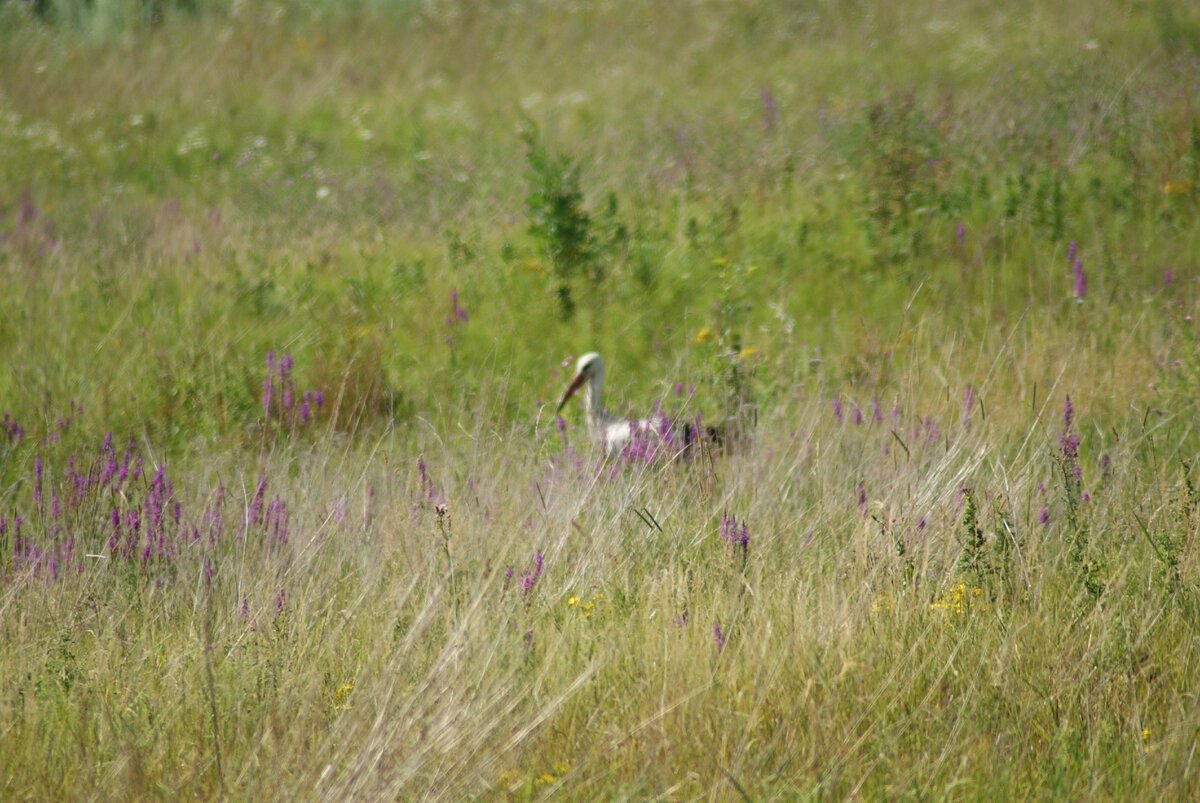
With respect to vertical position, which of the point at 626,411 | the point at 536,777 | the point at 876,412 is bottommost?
the point at 626,411

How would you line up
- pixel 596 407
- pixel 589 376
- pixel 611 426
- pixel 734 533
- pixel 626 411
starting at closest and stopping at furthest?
1. pixel 734 533
2. pixel 611 426
3. pixel 596 407
4. pixel 589 376
5. pixel 626 411

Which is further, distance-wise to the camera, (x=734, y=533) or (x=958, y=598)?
(x=734, y=533)

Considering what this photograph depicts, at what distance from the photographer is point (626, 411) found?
A: 6.18m

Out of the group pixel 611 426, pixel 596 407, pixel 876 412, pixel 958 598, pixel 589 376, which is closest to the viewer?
pixel 958 598

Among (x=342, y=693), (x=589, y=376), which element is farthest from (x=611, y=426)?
(x=342, y=693)

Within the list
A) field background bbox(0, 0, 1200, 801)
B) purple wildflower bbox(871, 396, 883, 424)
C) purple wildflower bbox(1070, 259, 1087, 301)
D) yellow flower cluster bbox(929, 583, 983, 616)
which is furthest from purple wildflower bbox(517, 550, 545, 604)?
purple wildflower bbox(1070, 259, 1087, 301)

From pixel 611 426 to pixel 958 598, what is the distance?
239cm

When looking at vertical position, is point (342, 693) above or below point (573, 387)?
above

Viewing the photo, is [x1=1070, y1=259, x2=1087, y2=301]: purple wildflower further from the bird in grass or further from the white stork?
the white stork

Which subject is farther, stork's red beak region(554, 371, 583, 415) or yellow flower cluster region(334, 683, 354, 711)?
stork's red beak region(554, 371, 583, 415)

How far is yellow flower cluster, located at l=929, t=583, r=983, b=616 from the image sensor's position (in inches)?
124

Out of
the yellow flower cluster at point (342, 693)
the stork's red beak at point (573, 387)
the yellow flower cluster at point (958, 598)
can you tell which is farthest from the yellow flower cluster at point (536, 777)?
the stork's red beak at point (573, 387)

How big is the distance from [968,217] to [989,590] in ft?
16.2

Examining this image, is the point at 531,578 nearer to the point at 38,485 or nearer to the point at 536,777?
the point at 536,777
